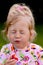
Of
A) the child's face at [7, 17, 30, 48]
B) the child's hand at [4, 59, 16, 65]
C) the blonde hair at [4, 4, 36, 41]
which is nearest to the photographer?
the child's hand at [4, 59, 16, 65]

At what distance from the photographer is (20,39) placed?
10.9 ft

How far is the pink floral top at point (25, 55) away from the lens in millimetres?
3410

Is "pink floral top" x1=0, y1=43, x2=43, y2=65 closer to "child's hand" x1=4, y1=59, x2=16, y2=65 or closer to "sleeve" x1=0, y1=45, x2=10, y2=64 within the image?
"sleeve" x1=0, y1=45, x2=10, y2=64

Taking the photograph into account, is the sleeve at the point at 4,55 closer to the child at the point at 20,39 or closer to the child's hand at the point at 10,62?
the child at the point at 20,39

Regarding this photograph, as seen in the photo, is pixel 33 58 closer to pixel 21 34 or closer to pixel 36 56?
pixel 36 56

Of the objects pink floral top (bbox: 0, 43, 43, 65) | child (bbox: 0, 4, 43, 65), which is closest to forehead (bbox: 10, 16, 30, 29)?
child (bbox: 0, 4, 43, 65)

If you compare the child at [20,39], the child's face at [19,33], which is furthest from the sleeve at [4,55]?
the child's face at [19,33]

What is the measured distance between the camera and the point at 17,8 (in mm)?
3502

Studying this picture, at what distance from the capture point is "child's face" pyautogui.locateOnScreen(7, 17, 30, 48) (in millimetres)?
3326

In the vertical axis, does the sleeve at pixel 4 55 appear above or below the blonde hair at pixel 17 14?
below

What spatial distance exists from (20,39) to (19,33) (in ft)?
0.20

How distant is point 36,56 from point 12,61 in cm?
34

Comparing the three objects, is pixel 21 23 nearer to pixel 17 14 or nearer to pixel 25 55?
pixel 17 14

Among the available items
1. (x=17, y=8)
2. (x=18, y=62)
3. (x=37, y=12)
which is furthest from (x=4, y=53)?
(x=37, y=12)
